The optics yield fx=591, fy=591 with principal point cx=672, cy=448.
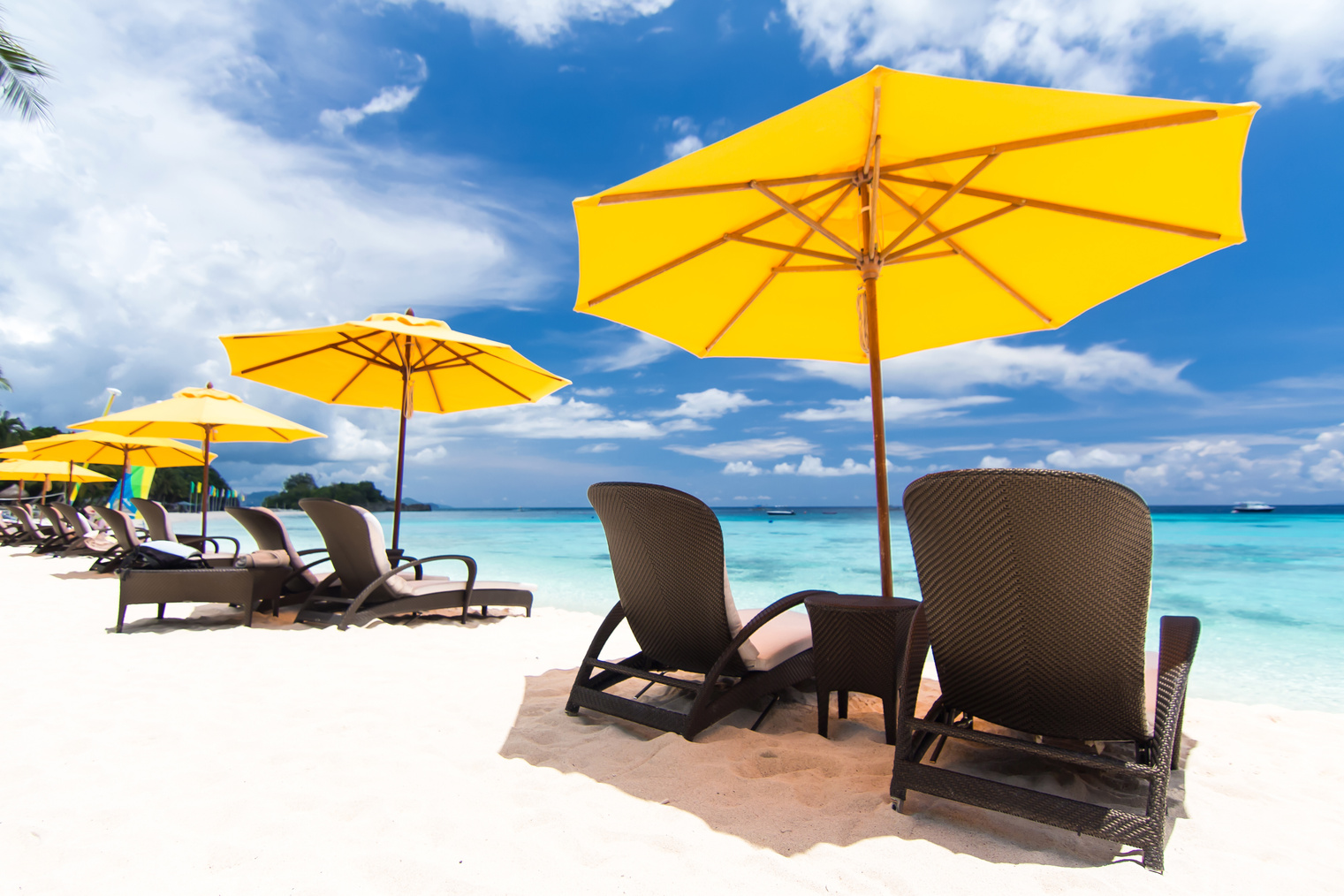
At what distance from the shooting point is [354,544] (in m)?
4.42

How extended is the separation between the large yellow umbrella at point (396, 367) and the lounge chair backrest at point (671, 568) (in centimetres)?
279

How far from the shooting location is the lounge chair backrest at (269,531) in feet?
15.7

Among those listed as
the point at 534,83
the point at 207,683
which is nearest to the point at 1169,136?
the point at 207,683

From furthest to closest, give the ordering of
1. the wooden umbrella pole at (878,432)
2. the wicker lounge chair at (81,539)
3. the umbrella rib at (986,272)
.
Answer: the wicker lounge chair at (81,539), the umbrella rib at (986,272), the wooden umbrella pole at (878,432)

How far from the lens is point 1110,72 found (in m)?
6.21

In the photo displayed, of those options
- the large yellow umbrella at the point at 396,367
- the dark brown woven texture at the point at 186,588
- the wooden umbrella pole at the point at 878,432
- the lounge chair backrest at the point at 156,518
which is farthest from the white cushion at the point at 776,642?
the lounge chair backrest at the point at 156,518

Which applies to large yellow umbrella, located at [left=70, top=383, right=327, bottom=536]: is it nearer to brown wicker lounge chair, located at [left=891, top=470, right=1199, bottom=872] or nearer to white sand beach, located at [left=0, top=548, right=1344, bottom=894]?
white sand beach, located at [left=0, top=548, right=1344, bottom=894]

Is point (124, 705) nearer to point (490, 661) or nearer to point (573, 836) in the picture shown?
point (490, 661)

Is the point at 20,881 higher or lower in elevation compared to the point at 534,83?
lower

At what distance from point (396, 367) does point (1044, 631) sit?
5.42 metres

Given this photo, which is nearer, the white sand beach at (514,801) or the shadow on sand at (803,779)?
the white sand beach at (514,801)

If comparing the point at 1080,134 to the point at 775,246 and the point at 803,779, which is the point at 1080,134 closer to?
the point at 775,246

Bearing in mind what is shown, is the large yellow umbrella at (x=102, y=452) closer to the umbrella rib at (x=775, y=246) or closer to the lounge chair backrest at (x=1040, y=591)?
the umbrella rib at (x=775, y=246)

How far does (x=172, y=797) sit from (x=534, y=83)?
A: 1397 cm
